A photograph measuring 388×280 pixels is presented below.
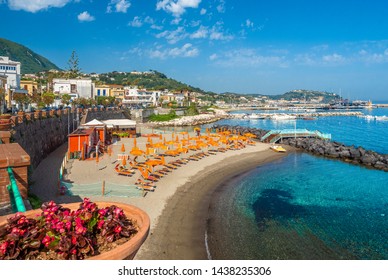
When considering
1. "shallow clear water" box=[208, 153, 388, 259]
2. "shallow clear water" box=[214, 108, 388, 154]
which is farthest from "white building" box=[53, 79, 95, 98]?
"shallow clear water" box=[208, 153, 388, 259]

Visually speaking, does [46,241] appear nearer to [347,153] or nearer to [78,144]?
[78,144]

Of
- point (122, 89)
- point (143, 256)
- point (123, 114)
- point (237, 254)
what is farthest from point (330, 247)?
point (122, 89)

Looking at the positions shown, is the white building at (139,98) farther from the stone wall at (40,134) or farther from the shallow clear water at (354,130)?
the stone wall at (40,134)

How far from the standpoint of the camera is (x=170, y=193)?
16.3 metres

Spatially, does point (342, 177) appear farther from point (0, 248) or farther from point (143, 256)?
point (0, 248)

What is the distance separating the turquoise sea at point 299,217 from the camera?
1129cm

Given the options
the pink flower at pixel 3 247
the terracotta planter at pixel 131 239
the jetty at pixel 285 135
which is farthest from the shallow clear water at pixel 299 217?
the jetty at pixel 285 135

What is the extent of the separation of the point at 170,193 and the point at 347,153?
2391cm

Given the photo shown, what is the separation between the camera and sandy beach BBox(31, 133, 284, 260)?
10953 mm

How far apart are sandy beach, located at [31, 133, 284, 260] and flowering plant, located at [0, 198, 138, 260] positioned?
7.23 m

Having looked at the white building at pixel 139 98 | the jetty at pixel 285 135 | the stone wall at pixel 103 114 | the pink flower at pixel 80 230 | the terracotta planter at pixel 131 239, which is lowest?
the jetty at pixel 285 135

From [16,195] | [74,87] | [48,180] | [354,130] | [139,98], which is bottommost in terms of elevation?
[48,180]

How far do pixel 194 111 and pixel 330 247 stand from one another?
261ft

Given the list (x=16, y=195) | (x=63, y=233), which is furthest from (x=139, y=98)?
(x=63, y=233)
